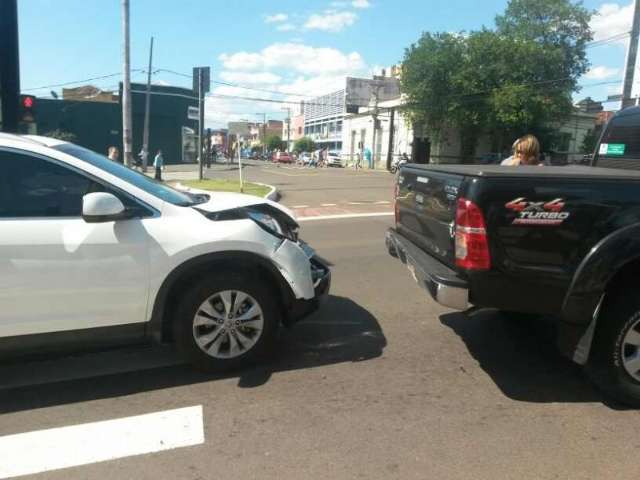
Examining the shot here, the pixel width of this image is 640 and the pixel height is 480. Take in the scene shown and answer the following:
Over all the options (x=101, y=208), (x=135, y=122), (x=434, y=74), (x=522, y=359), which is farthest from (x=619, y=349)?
(x=135, y=122)

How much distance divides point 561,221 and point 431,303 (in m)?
2.60

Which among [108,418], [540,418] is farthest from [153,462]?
[540,418]

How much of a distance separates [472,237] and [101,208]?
7.75ft

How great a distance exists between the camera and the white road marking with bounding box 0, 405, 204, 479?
114 inches

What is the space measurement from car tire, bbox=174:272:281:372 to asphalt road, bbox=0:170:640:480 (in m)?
0.16

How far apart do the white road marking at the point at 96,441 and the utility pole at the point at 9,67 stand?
8.32 metres

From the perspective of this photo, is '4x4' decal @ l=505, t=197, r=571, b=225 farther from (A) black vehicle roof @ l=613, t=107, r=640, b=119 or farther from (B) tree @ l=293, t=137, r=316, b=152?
(B) tree @ l=293, t=137, r=316, b=152

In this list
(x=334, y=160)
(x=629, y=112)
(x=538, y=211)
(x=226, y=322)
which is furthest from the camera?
(x=334, y=160)

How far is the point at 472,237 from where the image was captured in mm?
3365

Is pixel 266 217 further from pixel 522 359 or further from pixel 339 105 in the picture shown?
pixel 339 105

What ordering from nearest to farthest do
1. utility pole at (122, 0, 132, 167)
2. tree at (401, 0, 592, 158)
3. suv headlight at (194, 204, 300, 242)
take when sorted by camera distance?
suv headlight at (194, 204, 300, 242)
utility pole at (122, 0, 132, 167)
tree at (401, 0, 592, 158)

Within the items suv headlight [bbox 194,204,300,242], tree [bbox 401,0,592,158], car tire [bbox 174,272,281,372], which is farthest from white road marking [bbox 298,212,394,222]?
tree [bbox 401,0,592,158]

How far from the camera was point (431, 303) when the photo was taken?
5.77 metres

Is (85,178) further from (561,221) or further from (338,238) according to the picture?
(338,238)
